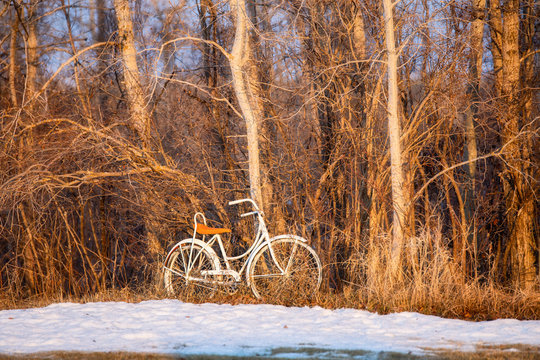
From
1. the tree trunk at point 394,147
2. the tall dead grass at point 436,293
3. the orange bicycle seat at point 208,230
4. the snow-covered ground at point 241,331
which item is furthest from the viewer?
the orange bicycle seat at point 208,230

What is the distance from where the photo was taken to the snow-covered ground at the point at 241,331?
16.3ft

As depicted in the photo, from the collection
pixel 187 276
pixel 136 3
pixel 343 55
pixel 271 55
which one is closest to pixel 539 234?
pixel 343 55

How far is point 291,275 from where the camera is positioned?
744cm

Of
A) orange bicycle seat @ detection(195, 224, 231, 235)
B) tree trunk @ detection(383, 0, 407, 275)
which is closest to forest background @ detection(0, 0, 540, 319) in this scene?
tree trunk @ detection(383, 0, 407, 275)

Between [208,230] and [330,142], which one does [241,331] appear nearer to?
[208,230]

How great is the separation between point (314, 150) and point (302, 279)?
2.31 m

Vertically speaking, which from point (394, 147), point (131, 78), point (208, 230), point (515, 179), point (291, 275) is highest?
point (131, 78)

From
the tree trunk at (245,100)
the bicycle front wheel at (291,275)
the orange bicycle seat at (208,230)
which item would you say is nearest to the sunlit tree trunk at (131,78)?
Answer: the tree trunk at (245,100)

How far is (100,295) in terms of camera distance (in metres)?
7.86

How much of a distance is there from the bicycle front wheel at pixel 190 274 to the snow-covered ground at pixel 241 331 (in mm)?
639

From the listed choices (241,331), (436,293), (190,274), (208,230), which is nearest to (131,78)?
(208,230)

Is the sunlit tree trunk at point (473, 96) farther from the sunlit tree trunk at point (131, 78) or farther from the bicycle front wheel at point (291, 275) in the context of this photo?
the sunlit tree trunk at point (131, 78)

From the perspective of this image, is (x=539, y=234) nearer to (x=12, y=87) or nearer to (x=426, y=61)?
(x=426, y=61)

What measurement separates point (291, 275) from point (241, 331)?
193 centimetres
